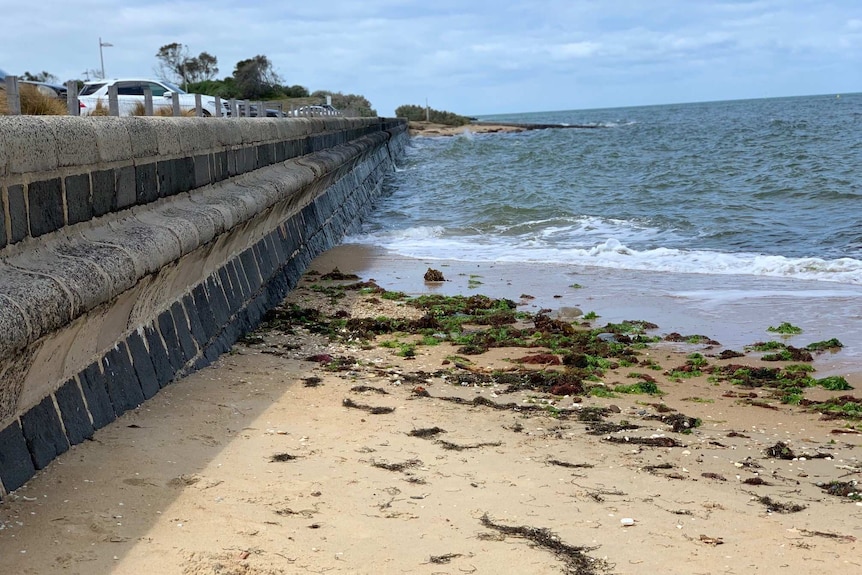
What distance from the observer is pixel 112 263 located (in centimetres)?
420

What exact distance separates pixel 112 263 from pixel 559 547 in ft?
7.43

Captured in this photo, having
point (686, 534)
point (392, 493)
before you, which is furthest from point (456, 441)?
point (686, 534)

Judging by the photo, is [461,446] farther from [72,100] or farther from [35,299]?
[72,100]

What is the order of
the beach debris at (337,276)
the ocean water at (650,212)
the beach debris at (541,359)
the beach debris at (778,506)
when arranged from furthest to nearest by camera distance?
the ocean water at (650,212), the beach debris at (337,276), the beach debris at (541,359), the beach debris at (778,506)

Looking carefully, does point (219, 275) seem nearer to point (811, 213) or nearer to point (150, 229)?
point (150, 229)

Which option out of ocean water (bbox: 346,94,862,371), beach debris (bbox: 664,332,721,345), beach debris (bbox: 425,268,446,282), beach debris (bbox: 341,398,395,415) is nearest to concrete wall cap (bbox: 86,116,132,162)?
beach debris (bbox: 341,398,395,415)

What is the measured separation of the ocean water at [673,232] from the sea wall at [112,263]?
14.3 ft

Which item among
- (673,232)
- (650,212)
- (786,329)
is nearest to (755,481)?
(786,329)

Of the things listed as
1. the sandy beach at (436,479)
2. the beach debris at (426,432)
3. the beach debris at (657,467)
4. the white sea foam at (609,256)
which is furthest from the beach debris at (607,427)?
the white sea foam at (609,256)

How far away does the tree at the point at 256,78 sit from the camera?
60.2 metres

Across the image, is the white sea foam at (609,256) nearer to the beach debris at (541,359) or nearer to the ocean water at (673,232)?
the ocean water at (673,232)

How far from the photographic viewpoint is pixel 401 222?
19.3m

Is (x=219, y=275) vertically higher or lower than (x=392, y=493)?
higher

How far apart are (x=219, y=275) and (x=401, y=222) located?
12625 millimetres
